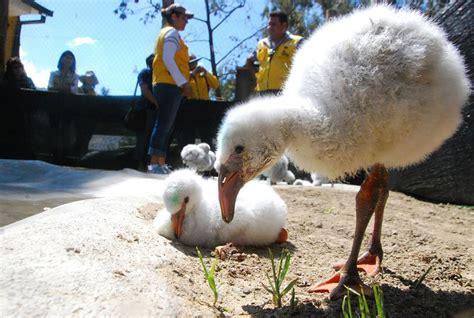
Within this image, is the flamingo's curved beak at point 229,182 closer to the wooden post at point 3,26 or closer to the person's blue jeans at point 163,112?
the person's blue jeans at point 163,112

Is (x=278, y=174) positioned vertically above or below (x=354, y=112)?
below

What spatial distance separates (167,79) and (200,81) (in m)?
1.59

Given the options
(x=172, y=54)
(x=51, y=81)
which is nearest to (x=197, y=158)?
(x=172, y=54)

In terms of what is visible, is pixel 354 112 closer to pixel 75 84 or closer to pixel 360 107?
pixel 360 107

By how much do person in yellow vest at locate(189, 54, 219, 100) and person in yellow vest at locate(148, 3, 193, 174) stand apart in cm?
129

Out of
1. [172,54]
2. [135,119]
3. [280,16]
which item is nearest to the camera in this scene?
[172,54]

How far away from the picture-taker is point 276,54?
587 centimetres

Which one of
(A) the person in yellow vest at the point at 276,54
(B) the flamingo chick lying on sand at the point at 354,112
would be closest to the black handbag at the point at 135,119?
(A) the person in yellow vest at the point at 276,54

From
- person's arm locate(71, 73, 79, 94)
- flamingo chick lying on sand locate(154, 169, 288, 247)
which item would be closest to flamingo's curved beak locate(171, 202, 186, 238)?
flamingo chick lying on sand locate(154, 169, 288, 247)

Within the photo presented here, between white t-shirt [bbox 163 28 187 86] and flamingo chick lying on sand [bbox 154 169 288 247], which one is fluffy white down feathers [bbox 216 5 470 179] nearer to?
flamingo chick lying on sand [bbox 154 169 288 247]

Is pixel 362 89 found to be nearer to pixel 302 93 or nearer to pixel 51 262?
pixel 302 93

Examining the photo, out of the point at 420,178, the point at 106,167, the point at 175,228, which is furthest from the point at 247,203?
the point at 106,167

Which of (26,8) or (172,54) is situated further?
(26,8)

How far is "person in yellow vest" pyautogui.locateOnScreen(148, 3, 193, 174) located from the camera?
223 inches
